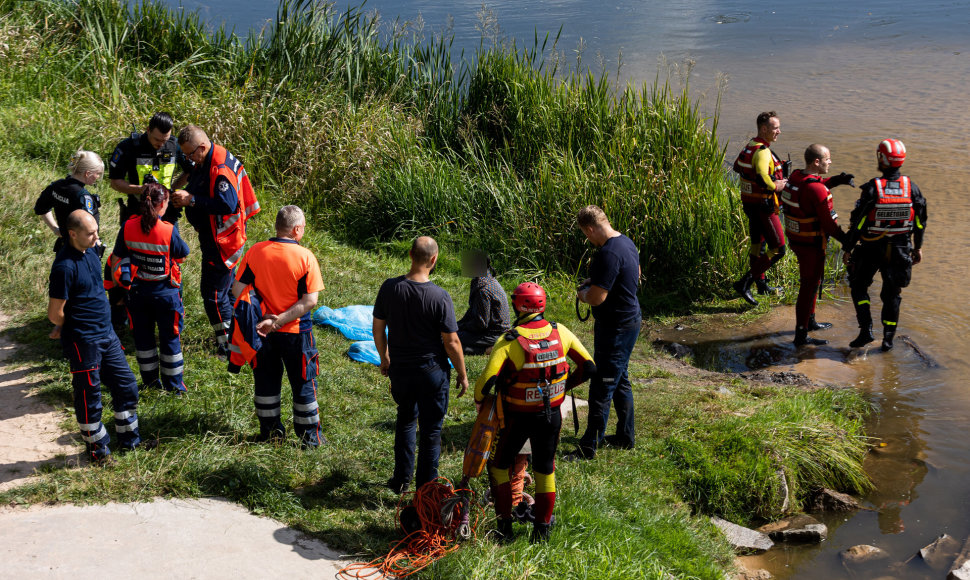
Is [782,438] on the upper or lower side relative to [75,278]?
lower

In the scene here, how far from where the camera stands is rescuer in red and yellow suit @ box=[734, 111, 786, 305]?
9.34 metres

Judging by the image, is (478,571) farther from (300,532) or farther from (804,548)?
(804,548)

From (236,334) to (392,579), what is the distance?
196 cm

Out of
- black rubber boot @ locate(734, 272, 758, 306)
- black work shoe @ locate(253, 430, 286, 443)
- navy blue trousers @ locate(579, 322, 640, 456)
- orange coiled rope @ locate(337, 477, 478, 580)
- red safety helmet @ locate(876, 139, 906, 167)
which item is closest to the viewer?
orange coiled rope @ locate(337, 477, 478, 580)

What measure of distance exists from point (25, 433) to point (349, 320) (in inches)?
121

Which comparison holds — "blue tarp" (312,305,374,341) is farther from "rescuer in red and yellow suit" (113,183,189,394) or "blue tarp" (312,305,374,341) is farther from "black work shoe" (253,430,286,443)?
"black work shoe" (253,430,286,443)

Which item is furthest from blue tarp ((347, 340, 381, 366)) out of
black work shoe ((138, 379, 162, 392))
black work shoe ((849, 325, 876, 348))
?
black work shoe ((849, 325, 876, 348))

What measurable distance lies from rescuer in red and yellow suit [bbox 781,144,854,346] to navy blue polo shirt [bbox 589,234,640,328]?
130 inches

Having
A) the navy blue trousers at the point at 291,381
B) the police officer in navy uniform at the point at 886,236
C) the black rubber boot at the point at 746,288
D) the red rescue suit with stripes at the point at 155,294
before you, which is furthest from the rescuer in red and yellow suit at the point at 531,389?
the black rubber boot at the point at 746,288

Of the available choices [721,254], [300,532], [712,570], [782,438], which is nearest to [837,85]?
[721,254]

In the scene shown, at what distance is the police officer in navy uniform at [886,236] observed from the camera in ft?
26.2

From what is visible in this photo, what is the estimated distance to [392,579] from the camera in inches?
180

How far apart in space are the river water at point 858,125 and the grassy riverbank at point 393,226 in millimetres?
510

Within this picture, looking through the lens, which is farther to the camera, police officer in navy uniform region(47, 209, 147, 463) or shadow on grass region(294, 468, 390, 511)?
shadow on grass region(294, 468, 390, 511)
